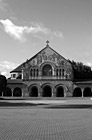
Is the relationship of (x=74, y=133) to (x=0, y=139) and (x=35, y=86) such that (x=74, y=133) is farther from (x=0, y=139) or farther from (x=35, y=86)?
(x=35, y=86)

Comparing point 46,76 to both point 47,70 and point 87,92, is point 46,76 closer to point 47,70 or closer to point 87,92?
point 47,70

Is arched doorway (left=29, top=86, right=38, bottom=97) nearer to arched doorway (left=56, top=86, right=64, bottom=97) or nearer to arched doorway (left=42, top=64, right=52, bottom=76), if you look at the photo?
arched doorway (left=42, top=64, right=52, bottom=76)

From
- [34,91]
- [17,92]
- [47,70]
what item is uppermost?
[47,70]

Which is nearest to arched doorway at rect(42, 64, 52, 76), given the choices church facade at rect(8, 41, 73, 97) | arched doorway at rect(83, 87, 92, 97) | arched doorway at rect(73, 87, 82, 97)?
church facade at rect(8, 41, 73, 97)

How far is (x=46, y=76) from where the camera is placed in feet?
185

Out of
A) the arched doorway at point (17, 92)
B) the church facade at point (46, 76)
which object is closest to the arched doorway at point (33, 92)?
the church facade at point (46, 76)

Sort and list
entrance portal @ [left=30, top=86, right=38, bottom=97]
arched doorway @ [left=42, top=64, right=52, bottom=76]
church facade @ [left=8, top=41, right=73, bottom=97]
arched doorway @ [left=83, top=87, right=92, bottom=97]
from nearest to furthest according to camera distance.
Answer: church facade @ [left=8, top=41, right=73, bottom=97], arched doorway @ [left=42, top=64, right=52, bottom=76], entrance portal @ [left=30, top=86, right=38, bottom=97], arched doorway @ [left=83, top=87, right=92, bottom=97]

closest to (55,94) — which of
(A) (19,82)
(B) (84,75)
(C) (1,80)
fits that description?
(A) (19,82)

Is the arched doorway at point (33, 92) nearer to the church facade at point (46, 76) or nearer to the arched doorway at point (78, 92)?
the church facade at point (46, 76)

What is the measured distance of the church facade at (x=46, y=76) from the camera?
55.9 metres

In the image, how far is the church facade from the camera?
55.9 metres

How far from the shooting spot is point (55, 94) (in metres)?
55.4

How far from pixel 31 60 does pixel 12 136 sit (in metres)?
49.4

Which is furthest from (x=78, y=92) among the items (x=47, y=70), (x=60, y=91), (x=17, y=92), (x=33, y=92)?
(x=17, y=92)
